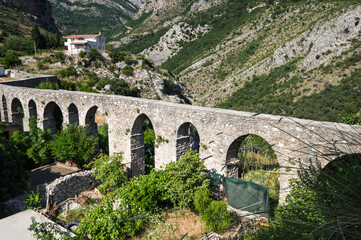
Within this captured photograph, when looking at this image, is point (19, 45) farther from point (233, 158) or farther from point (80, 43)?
point (233, 158)

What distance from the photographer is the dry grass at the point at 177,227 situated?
7.68 metres

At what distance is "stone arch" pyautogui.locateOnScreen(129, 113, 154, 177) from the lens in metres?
13.7

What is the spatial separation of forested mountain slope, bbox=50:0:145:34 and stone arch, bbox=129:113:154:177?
119 meters

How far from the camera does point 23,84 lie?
75.8 feet

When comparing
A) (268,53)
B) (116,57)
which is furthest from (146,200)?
(268,53)

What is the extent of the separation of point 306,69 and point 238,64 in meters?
21.7

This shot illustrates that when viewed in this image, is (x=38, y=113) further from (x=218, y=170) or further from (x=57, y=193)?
(x=218, y=170)

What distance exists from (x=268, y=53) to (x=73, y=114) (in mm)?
44179

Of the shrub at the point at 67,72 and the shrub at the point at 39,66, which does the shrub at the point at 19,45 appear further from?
the shrub at the point at 67,72

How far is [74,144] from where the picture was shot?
1545cm

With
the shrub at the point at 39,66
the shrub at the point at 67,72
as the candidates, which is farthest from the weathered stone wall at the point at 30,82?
the shrub at the point at 39,66

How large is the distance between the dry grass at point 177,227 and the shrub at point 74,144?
8.16 meters

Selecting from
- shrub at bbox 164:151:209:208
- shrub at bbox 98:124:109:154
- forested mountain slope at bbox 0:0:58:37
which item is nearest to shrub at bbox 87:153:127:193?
shrub at bbox 164:151:209:208

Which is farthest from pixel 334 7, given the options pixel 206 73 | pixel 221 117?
pixel 221 117
